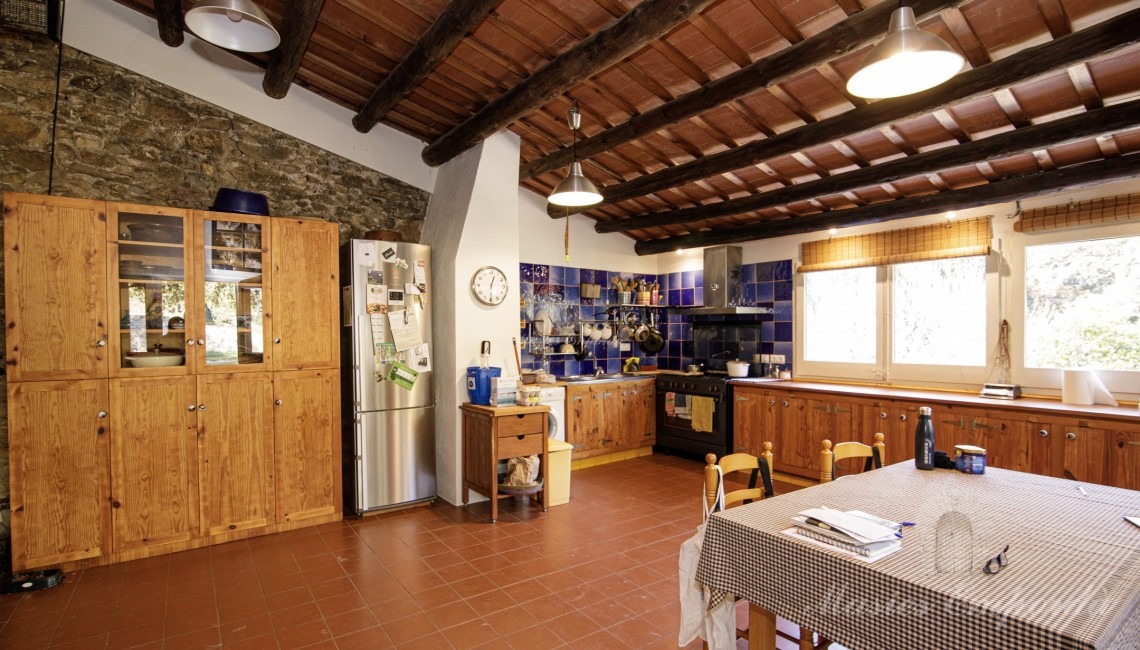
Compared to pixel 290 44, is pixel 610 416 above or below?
below

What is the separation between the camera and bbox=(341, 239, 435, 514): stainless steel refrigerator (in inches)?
167

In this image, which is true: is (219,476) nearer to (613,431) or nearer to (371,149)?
(371,149)

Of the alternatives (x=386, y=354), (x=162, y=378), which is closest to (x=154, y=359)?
(x=162, y=378)

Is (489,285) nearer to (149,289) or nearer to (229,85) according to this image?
(149,289)

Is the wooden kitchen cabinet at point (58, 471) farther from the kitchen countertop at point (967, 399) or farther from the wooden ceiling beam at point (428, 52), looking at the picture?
the kitchen countertop at point (967, 399)

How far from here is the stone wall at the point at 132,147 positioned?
11.6ft

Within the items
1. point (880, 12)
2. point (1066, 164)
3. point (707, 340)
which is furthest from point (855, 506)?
point (707, 340)

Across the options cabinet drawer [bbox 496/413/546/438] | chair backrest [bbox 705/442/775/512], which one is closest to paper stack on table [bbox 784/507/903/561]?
chair backrest [bbox 705/442/775/512]

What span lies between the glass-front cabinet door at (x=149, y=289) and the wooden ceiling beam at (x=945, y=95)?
3860 mm

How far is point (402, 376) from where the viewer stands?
14.5ft

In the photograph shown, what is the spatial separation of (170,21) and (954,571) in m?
5.16

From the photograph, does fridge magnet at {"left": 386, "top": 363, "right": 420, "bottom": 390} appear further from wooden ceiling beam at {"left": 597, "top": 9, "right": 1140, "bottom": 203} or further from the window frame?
the window frame

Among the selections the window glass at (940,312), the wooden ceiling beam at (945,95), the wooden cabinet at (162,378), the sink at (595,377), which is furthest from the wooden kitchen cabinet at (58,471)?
the window glass at (940,312)

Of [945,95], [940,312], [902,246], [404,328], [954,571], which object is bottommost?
[954,571]
